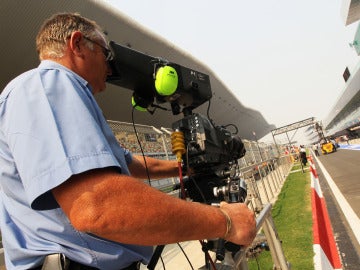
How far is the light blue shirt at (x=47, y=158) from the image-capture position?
33.2 inches

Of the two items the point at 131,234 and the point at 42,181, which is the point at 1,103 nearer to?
the point at 42,181

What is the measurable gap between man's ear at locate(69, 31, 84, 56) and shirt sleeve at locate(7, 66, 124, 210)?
0.26 metres

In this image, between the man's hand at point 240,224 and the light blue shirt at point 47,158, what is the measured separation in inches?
15.2

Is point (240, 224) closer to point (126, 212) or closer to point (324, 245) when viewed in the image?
point (126, 212)

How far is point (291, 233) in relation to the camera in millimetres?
5574

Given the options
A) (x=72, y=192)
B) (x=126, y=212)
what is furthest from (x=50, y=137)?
(x=126, y=212)

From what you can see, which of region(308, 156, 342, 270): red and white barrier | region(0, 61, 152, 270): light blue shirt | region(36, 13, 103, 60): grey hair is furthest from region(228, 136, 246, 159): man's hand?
region(308, 156, 342, 270): red and white barrier

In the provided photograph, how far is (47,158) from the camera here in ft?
2.75

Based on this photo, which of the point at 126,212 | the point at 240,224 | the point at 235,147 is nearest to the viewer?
the point at 126,212

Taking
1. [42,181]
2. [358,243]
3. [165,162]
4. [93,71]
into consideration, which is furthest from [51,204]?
[358,243]

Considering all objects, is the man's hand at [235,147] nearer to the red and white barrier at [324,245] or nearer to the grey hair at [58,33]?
the grey hair at [58,33]

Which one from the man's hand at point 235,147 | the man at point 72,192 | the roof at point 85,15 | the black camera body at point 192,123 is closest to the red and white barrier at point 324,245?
the man's hand at point 235,147

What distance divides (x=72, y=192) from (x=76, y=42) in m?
0.66

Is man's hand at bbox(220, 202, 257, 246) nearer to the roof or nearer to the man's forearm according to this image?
the man's forearm
